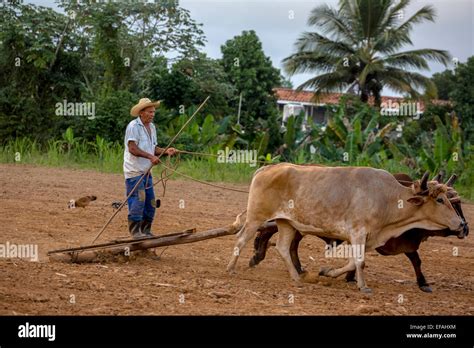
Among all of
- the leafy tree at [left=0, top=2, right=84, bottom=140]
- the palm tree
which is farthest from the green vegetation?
the palm tree

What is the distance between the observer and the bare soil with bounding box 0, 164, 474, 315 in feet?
25.8

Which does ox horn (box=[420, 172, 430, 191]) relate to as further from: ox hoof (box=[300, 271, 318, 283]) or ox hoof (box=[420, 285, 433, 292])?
ox hoof (box=[300, 271, 318, 283])

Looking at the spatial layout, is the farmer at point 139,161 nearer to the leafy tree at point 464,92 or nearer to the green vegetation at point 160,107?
the green vegetation at point 160,107

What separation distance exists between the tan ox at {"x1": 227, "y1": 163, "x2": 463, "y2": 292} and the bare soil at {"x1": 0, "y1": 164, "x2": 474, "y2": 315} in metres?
0.58

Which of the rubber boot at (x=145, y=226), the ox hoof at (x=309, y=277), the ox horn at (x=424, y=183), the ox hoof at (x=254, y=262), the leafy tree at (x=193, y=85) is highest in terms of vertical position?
the leafy tree at (x=193, y=85)

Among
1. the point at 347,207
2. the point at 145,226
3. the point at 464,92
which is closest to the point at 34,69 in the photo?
the point at 145,226

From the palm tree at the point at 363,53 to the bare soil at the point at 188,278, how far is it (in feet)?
62.4

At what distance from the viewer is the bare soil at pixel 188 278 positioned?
7.87 m

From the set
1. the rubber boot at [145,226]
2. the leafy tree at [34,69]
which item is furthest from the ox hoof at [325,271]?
the leafy tree at [34,69]

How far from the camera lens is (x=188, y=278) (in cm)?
931

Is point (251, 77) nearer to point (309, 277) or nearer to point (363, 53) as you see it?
point (363, 53)

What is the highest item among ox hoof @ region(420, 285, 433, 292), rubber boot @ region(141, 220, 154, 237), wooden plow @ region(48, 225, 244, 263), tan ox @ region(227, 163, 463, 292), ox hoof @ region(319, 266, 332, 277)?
tan ox @ region(227, 163, 463, 292)

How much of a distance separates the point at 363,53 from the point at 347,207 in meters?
24.5
